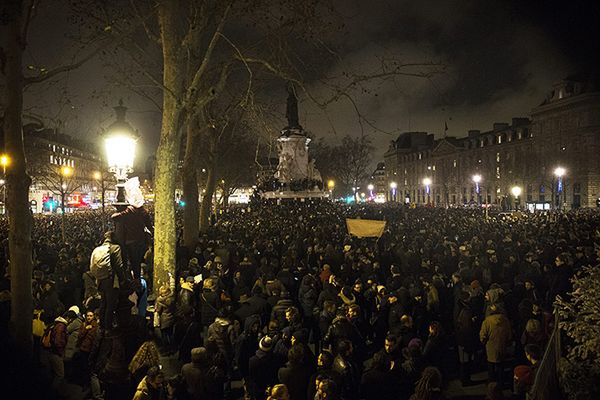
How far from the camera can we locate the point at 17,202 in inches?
301

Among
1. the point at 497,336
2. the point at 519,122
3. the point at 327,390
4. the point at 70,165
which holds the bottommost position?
the point at 497,336

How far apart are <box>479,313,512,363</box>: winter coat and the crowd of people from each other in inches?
0.6

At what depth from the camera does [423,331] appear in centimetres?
934

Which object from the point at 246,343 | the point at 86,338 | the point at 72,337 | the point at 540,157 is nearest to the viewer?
the point at 86,338

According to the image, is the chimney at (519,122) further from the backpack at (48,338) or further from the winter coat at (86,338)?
the backpack at (48,338)

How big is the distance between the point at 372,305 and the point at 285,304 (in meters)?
2.44

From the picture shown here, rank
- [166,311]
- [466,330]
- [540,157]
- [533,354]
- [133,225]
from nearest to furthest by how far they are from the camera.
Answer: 1. [533,354]
2. [466,330]
3. [166,311]
4. [133,225]
5. [540,157]

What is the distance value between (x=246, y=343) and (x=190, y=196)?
14473 millimetres

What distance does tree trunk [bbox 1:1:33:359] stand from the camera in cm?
754

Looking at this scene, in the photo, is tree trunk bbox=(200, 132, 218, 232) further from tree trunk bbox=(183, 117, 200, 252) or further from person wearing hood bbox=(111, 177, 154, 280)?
person wearing hood bbox=(111, 177, 154, 280)

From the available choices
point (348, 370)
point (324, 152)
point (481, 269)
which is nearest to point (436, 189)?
point (324, 152)

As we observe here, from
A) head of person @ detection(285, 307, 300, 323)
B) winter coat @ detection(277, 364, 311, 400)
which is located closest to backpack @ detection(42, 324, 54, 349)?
head of person @ detection(285, 307, 300, 323)

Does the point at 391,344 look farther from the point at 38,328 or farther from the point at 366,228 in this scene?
the point at 366,228

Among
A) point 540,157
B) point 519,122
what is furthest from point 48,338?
point 519,122
